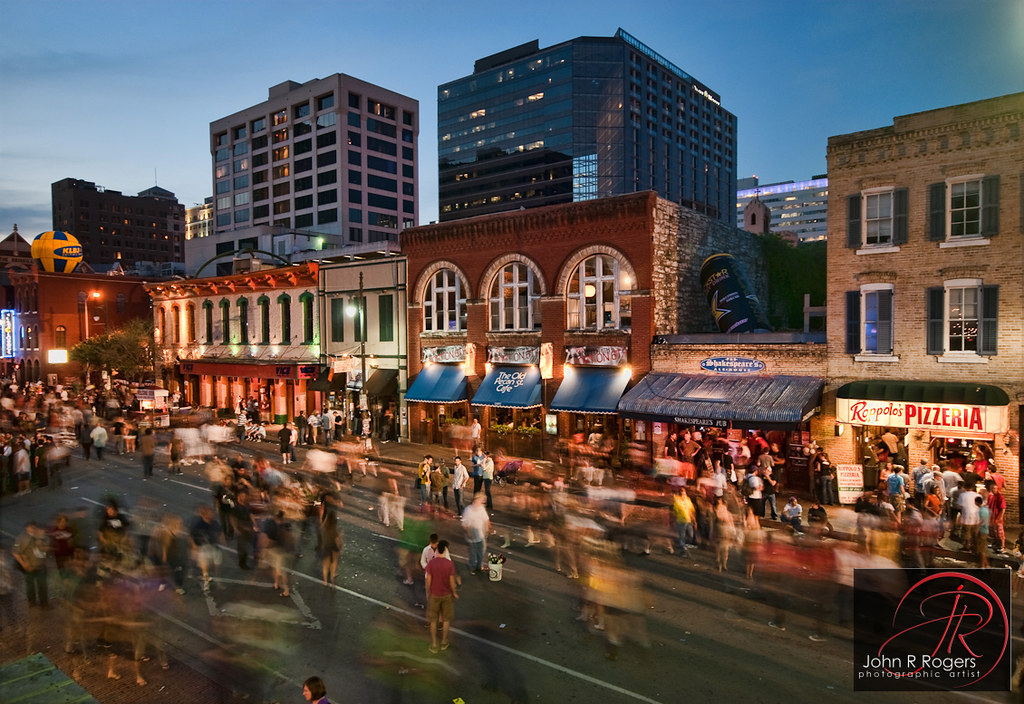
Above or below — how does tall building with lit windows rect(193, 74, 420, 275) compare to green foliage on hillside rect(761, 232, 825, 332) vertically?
above

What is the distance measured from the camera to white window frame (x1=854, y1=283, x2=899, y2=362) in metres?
18.5

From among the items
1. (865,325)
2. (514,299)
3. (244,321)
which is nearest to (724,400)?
(865,325)

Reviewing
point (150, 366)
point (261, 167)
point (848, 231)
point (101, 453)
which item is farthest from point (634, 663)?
point (261, 167)

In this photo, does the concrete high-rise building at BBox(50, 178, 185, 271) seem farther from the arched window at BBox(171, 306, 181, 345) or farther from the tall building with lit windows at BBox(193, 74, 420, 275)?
the arched window at BBox(171, 306, 181, 345)

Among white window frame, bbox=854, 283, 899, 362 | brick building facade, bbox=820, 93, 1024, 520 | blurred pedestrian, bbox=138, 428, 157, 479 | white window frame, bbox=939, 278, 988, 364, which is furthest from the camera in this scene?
blurred pedestrian, bbox=138, 428, 157, 479

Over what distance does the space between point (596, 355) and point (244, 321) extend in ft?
78.7

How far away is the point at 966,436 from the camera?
17.0m

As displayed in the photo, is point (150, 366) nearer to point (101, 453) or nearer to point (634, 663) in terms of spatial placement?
point (101, 453)

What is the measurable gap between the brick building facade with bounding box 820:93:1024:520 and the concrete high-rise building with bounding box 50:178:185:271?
529 feet

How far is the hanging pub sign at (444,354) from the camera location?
2788 cm

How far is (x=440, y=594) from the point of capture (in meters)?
10.1

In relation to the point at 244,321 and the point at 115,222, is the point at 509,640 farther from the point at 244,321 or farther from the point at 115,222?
the point at 115,222

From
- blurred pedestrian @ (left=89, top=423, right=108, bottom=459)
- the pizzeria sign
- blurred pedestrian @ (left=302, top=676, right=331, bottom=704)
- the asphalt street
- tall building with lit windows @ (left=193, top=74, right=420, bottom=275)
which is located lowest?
the asphalt street

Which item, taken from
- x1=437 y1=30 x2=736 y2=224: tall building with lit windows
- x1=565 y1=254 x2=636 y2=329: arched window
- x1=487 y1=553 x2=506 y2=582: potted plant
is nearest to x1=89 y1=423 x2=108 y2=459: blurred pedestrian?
x1=565 y1=254 x2=636 y2=329: arched window
